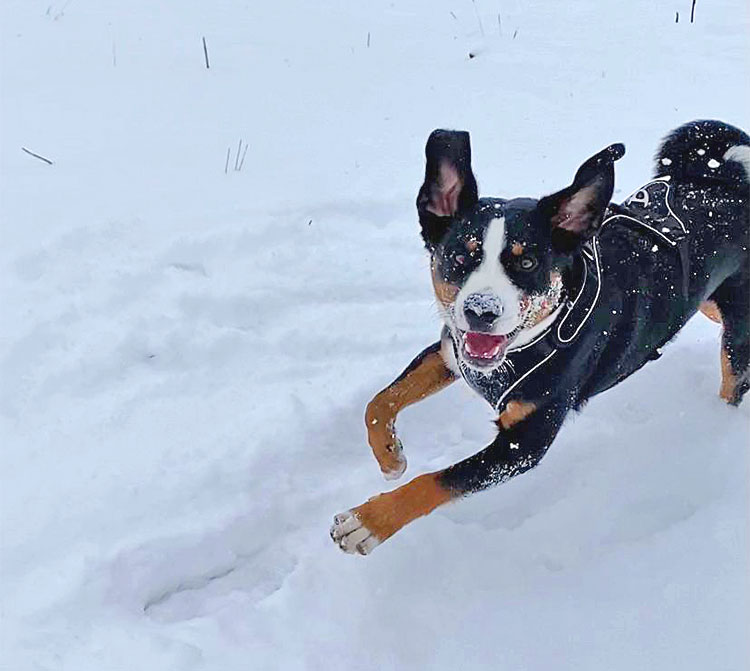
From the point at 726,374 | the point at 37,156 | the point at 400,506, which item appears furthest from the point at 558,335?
the point at 37,156

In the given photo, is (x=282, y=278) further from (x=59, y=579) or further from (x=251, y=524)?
(x=59, y=579)

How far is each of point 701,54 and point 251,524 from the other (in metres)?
4.64

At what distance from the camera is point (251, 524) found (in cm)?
304

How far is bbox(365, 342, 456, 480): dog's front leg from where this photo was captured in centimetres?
308

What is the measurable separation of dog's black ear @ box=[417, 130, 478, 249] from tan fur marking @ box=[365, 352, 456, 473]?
0.49m

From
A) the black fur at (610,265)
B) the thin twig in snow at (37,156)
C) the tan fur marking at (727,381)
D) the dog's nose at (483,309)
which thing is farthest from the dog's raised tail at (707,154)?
the thin twig in snow at (37,156)

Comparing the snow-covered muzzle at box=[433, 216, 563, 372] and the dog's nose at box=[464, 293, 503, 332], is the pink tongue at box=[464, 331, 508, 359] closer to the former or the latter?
the snow-covered muzzle at box=[433, 216, 563, 372]

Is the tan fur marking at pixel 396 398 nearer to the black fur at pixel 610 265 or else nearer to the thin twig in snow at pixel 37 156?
the black fur at pixel 610 265

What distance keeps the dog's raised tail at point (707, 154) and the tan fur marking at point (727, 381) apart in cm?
69

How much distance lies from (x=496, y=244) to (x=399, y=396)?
0.72 meters

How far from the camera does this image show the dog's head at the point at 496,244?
8.35 ft

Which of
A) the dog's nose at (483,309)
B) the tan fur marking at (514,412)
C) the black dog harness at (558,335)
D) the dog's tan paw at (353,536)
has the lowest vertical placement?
the dog's tan paw at (353,536)

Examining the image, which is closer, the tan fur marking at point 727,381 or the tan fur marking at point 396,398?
the tan fur marking at point 396,398

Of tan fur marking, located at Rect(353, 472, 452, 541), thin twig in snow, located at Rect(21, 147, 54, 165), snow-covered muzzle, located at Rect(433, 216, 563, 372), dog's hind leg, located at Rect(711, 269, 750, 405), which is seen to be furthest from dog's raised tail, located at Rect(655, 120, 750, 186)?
thin twig in snow, located at Rect(21, 147, 54, 165)
